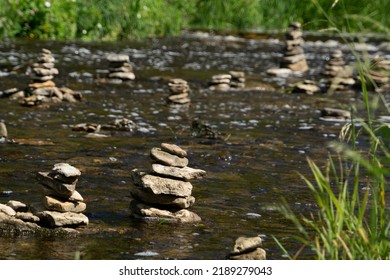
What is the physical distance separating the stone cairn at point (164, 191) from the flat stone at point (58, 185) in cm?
71

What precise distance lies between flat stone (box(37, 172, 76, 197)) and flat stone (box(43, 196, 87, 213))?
0.26ft

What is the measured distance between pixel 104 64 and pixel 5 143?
9882mm

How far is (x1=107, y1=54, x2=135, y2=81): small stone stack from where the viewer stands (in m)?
19.5

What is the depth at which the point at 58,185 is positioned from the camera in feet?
26.0

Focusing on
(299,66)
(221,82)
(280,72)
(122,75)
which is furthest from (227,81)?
(299,66)

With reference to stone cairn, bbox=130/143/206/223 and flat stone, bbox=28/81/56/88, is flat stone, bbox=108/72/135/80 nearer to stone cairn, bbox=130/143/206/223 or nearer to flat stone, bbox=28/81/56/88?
flat stone, bbox=28/81/56/88

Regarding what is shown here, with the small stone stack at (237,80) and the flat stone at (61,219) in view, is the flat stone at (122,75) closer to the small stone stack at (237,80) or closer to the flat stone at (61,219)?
the small stone stack at (237,80)

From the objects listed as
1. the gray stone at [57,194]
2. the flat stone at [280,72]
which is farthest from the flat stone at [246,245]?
the flat stone at [280,72]

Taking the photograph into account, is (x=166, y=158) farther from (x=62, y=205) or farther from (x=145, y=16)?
(x=145, y=16)

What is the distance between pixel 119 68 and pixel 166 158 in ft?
36.9

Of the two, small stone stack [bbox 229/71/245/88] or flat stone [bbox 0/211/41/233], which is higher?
flat stone [bbox 0/211/41/233]

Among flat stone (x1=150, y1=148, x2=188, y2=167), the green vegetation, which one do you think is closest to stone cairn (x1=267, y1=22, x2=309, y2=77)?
the green vegetation

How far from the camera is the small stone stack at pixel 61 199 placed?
305 inches
